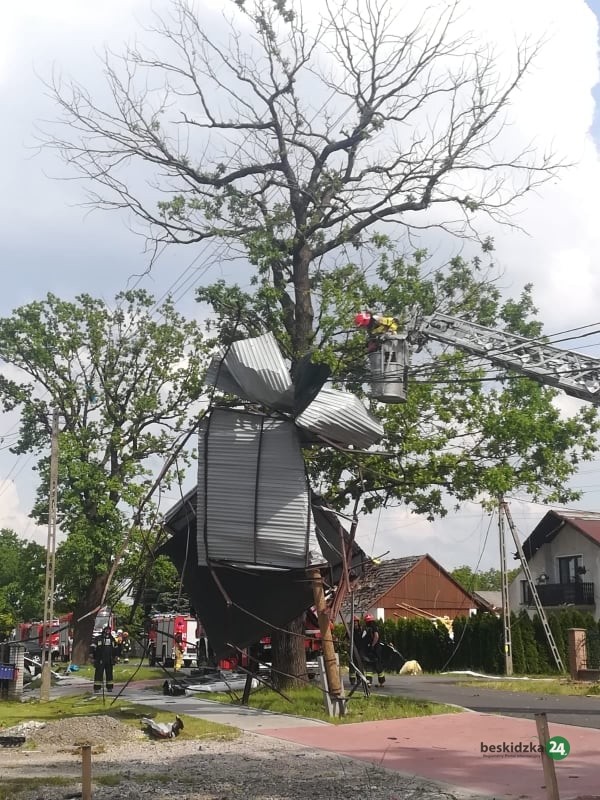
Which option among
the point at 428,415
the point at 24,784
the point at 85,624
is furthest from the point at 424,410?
the point at 85,624

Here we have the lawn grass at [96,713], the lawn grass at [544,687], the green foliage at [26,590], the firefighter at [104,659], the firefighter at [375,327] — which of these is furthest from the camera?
the green foliage at [26,590]

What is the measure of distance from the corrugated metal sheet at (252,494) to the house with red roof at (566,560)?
33.0 metres

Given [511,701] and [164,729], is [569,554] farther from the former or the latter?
[164,729]

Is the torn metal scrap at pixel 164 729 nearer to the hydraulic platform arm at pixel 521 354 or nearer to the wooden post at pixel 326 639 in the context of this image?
the wooden post at pixel 326 639

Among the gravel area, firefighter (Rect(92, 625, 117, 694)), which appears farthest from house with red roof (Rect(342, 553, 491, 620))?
the gravel area

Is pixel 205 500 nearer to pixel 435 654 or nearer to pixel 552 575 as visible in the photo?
pixel 435 654

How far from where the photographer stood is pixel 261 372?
13.1 meters

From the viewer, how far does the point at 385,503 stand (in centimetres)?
2083

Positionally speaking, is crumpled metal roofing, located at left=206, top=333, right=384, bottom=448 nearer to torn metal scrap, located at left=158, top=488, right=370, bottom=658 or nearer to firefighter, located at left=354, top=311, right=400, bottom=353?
torn metal scrap, located at left=158, top=488, right=370, bottom=658

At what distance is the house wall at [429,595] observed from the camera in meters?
54.0

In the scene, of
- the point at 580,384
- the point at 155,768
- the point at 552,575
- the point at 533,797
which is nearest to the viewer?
the point at 533,797

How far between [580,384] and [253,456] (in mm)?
7631

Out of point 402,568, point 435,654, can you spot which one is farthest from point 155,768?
point 402,568

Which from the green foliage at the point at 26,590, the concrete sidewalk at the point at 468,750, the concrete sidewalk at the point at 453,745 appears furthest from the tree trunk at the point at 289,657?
the green foliage at the point at 26,590
